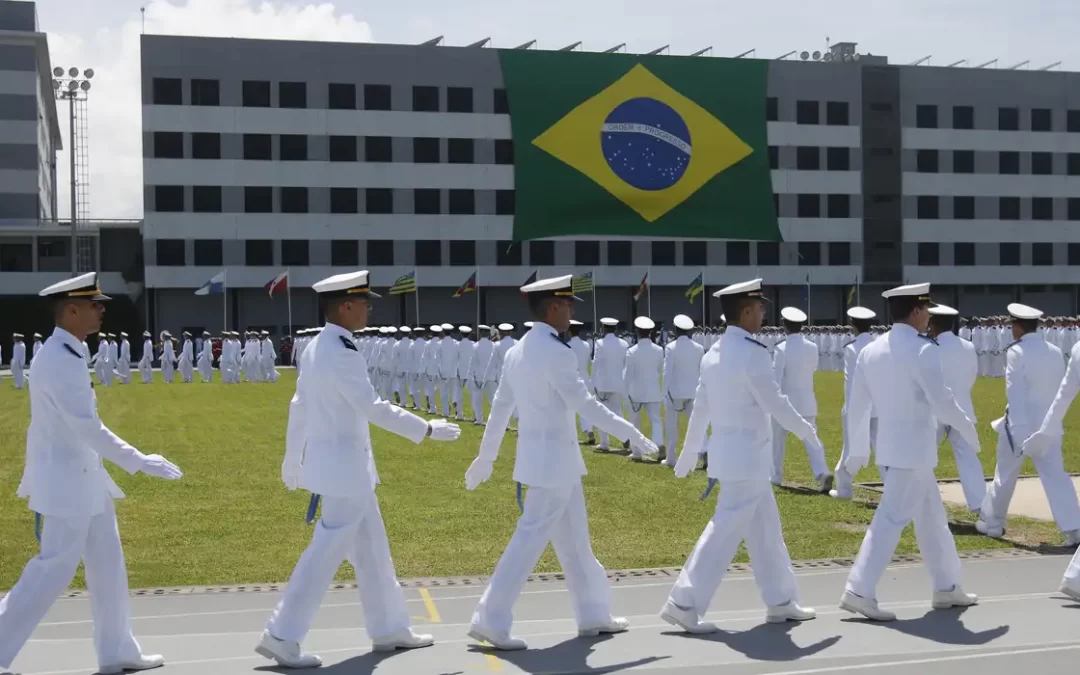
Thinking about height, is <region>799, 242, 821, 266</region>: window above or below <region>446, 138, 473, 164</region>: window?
below

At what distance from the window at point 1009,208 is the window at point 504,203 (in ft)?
84.6

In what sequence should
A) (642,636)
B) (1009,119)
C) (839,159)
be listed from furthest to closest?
(1009,119), (839,159), (642,636)

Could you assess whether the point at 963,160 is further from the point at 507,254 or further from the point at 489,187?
the point at 489,187

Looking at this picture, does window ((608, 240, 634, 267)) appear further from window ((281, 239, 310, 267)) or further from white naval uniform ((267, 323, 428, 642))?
white naval uniform ((267, 323, 428, 642))

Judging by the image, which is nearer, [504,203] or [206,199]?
[206,199]

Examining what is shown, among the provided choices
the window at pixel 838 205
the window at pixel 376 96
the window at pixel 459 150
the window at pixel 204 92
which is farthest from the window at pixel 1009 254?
the window at pixel 204 92

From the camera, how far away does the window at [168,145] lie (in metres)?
57.8

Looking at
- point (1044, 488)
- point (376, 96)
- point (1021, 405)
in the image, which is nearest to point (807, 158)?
point (376, 96)

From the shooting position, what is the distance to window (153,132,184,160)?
5775 cm

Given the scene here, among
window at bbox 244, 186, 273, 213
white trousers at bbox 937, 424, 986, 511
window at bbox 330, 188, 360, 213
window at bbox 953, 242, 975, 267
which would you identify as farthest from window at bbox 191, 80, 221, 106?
white trousers at bbox 937, 424, 986, 511

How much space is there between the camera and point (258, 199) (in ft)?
194

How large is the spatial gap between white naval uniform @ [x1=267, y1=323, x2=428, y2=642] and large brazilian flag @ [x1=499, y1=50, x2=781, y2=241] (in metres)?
51.4

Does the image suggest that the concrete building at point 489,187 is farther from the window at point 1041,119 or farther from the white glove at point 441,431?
the white glove at point 441,431

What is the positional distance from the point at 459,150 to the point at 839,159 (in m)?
19.3
